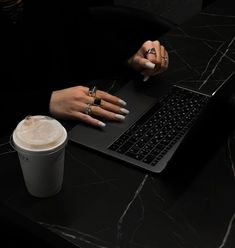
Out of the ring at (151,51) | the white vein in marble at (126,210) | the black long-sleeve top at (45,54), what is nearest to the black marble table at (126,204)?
the white vein in marble at (126,210)

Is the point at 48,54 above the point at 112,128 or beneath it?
beneath

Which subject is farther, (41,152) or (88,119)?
(88,119)

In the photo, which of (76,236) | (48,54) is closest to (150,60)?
(48,54)

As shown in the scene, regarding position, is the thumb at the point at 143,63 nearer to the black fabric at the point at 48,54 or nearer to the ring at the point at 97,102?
the black fabric at the point at 48,54

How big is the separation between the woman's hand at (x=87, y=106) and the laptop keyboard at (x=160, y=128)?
2.8 inches

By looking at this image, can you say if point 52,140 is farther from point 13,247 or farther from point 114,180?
point 13,247

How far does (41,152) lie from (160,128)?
0.36 meters

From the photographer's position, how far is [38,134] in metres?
0.85

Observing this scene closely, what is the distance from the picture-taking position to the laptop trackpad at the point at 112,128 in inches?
41.8

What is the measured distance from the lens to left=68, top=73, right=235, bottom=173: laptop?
946 mm

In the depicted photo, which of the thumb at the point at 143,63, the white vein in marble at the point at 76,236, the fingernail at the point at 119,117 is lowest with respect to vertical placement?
the white vein in marble at the point at 76,236

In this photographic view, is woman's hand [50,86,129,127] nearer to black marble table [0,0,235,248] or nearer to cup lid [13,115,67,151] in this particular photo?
black marble table [0,0,235,248]

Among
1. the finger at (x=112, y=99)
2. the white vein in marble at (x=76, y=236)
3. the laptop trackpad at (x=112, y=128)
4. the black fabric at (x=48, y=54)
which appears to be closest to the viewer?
the white vein in marble at (x=76, y=236)

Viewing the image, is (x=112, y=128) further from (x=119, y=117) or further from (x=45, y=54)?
(x=45, y=54)
